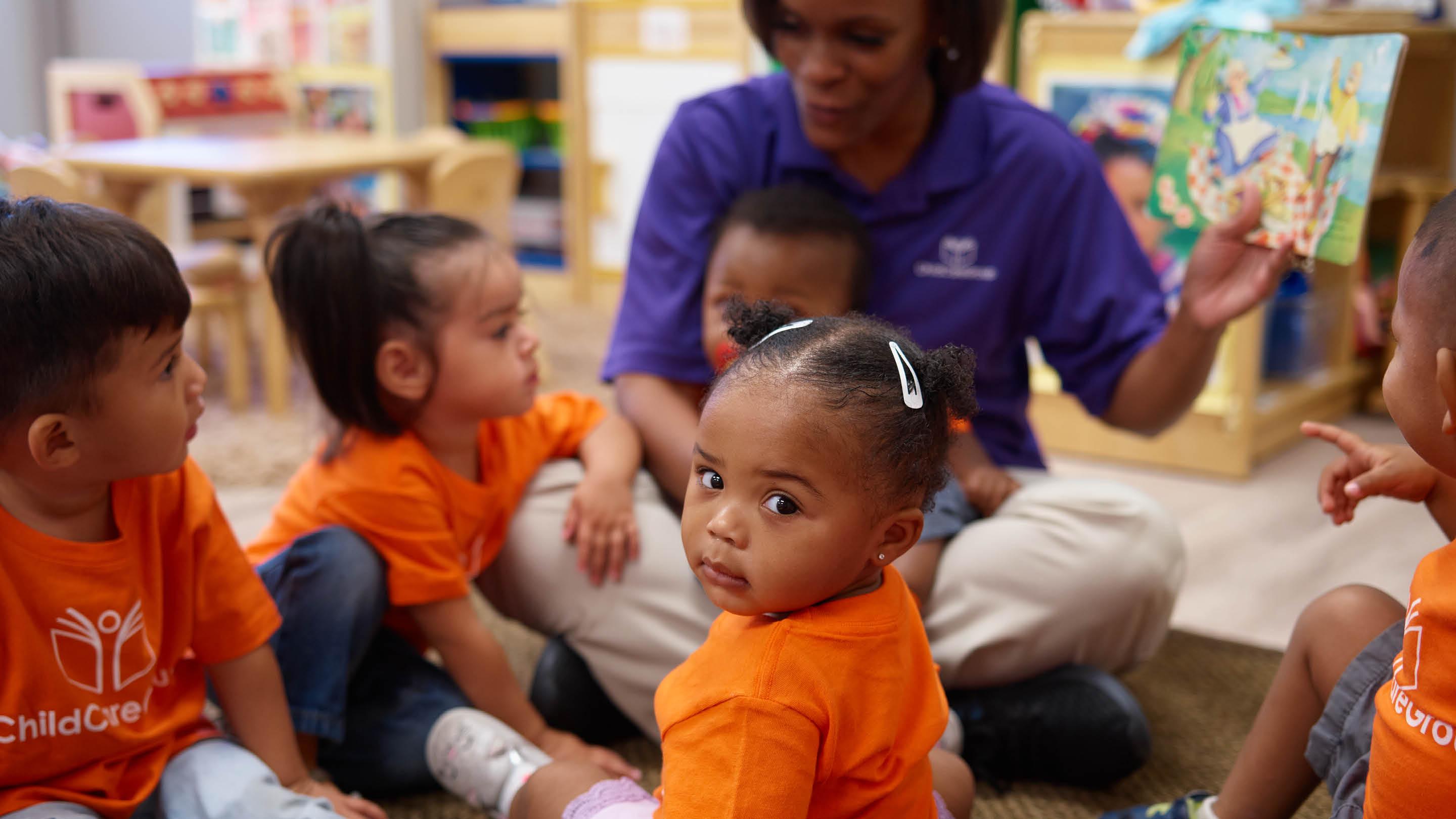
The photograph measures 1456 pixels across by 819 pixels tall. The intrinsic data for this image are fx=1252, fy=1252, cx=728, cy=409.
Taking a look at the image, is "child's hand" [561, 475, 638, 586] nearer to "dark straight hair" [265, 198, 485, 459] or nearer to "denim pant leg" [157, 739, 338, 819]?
"dark straight hair" [265, 198, 485, 459]

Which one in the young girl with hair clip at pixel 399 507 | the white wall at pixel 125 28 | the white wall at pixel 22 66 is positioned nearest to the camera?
the young girl with hair clip at pixel 399 507

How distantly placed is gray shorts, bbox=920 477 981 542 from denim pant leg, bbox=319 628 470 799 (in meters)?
0.51

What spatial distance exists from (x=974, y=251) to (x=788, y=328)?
2.07ft

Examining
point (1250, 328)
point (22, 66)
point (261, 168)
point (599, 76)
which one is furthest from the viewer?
point (22, 66)

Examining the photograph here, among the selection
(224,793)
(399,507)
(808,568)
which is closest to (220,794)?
(224,793)

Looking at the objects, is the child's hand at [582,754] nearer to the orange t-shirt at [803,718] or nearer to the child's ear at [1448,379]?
the orange t-shirt at [803,718]

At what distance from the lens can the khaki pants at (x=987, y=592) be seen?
1277mm

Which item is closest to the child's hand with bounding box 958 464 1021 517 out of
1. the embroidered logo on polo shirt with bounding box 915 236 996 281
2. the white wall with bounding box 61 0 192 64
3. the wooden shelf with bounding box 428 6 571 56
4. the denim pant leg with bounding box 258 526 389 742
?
the embroidered logo on polo shirt with bounding box 915 236 996 281

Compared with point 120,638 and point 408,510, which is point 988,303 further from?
point 120,638

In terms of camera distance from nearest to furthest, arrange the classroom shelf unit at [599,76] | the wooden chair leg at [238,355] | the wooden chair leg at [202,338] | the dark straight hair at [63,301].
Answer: the dark straight hair at [63,301] → the wooden chair leg at [238,355] → the wooden chair leg at [202,338] → the classroom shelf unit at [599,76]

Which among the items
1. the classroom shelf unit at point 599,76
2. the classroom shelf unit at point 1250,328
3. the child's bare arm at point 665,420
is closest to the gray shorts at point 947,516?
the child's bare arm at point 665,420

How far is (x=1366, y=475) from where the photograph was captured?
3.09 ft

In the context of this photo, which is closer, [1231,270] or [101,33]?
[1231,270]

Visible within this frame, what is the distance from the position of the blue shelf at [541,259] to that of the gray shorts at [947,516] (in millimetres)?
3393
